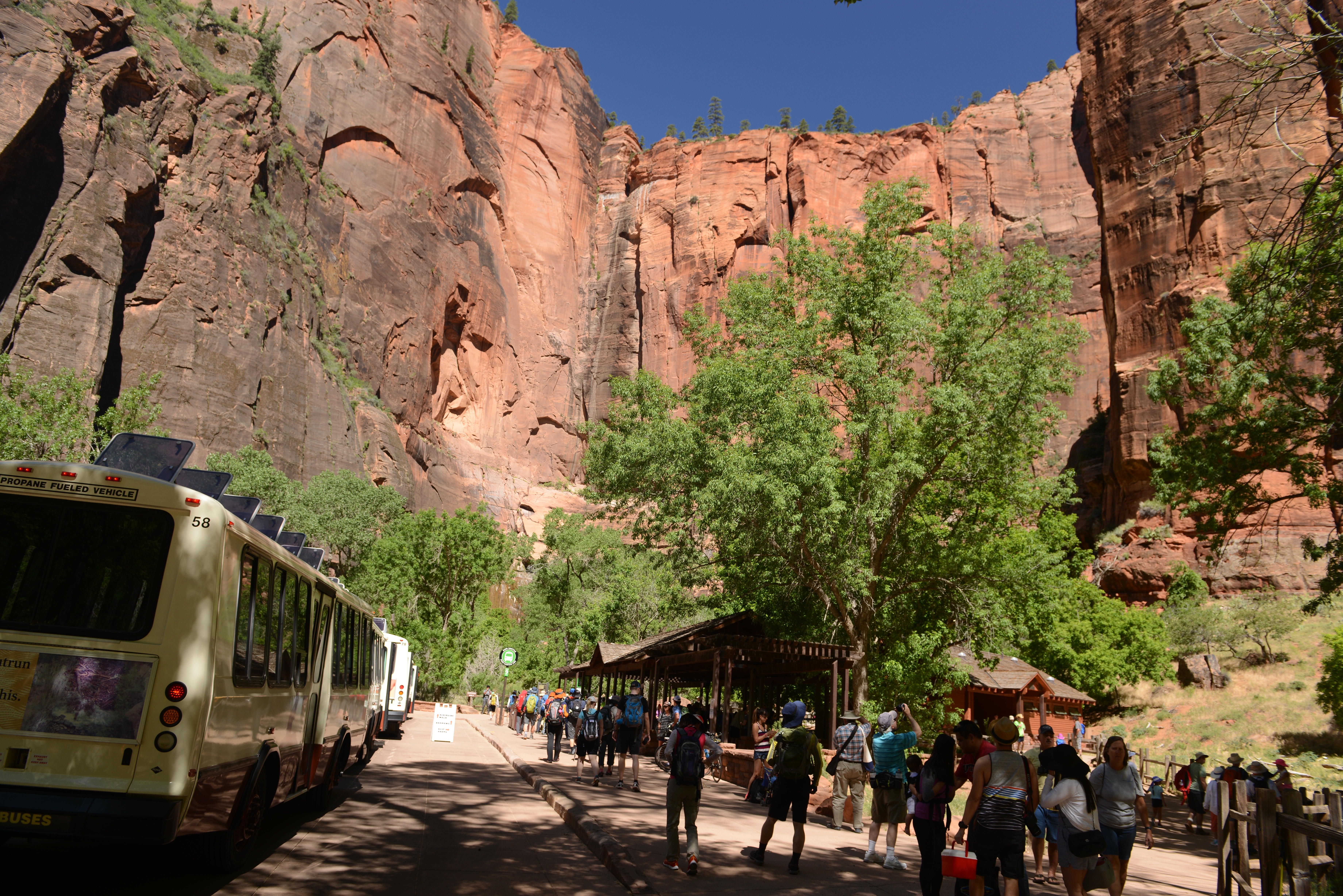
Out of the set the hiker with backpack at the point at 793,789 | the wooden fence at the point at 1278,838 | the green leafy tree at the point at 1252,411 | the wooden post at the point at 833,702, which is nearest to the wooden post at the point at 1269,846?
the wooden fence at the point at 1278,838

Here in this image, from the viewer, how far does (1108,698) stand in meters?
44.3

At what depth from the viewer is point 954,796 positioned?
316 inches

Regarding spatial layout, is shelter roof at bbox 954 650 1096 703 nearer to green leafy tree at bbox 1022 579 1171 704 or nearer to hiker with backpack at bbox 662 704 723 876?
green leafy tree at bbox 1022 579 1171 704

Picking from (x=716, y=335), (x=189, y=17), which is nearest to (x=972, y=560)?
(x=716, y=335)

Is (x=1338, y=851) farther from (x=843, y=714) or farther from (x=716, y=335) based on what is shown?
(x=716, y=335)

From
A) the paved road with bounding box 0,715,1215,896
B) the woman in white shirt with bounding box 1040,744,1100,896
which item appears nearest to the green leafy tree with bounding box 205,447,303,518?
the paved road with bounding box 0,715,1215,896

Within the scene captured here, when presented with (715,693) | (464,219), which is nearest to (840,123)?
(464,219)

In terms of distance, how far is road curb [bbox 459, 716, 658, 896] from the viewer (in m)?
7.48

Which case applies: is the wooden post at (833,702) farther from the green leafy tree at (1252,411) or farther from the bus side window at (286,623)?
the bus side window at (286,623)

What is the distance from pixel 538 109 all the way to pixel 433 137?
23.2 m

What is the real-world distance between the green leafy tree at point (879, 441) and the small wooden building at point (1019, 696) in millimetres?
6421

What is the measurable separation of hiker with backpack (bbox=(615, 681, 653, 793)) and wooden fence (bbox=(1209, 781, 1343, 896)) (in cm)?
835

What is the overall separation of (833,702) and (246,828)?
1354 centimetres

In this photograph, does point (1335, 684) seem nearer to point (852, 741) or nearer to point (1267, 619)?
point (1267, 619)
